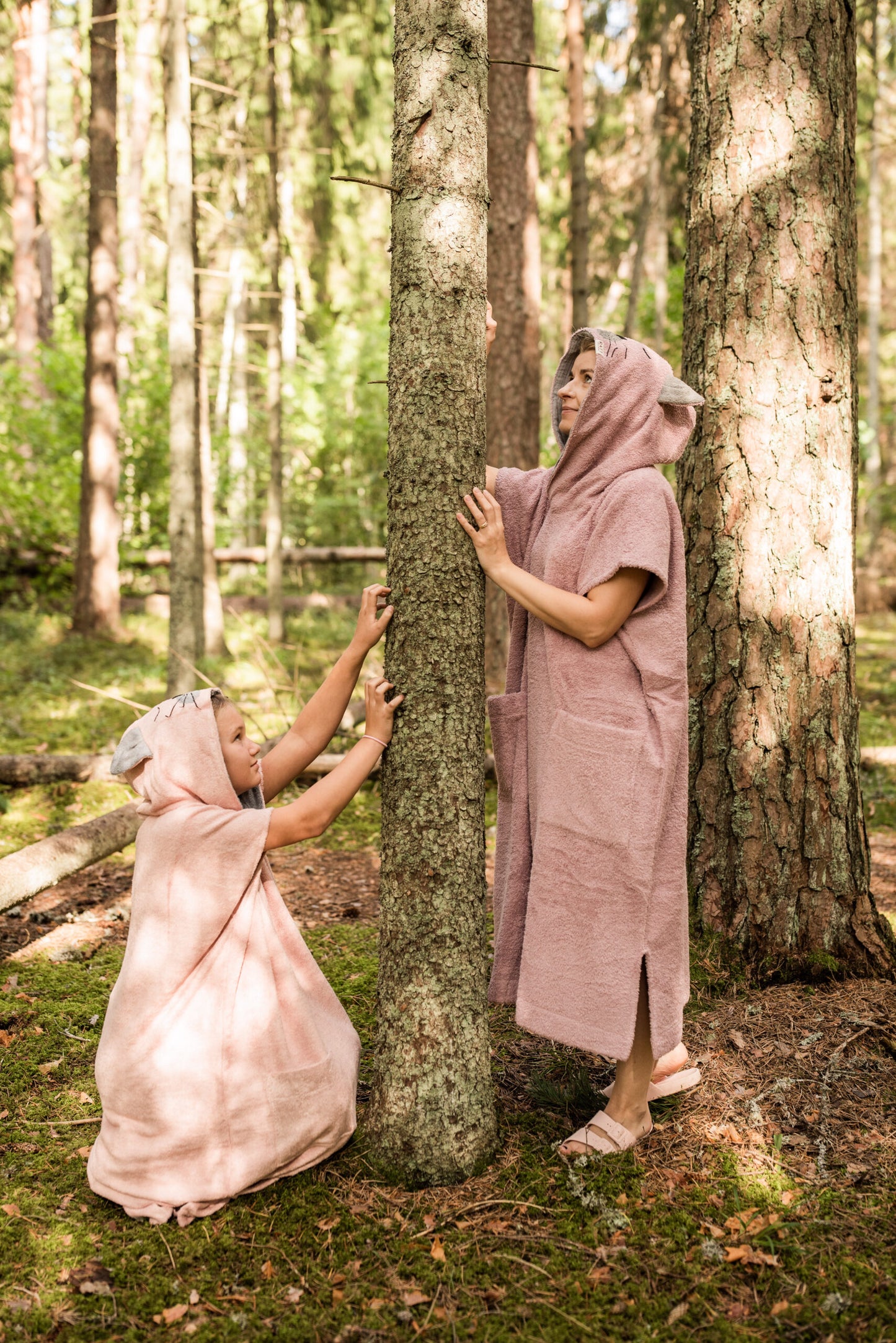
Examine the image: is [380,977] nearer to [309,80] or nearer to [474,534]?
[474,534]

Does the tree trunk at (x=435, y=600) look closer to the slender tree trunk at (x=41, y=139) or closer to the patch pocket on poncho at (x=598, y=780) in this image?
the patch pocket on poncho at (x=598, y=780)

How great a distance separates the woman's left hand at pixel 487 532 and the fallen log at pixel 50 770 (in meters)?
4.57

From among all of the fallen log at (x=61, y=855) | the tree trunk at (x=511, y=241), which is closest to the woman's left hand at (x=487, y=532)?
the fallen log at (x=61, y=855)

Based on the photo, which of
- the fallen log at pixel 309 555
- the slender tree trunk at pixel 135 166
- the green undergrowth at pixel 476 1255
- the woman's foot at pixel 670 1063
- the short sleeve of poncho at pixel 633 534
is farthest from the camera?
the slender tree trunk at pixel 135 166

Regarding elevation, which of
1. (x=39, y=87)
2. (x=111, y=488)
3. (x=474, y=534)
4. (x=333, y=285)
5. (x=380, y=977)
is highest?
(x=39, y=87)

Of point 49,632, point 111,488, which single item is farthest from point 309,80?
point 49,632

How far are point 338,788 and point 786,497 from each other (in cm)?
198

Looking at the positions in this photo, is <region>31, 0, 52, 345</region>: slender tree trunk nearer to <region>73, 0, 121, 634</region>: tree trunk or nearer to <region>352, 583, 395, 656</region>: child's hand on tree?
<region>73, 0, 121, 634</region>: tree trunk

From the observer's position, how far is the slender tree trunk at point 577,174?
884 centimetres

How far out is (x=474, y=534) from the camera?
2564mm

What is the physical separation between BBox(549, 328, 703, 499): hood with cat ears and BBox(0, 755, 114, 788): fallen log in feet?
15.6

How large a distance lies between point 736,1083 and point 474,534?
1.91 metres

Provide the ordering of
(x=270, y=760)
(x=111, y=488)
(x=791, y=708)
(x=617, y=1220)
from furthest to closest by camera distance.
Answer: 1. (x=111, y=488)
2. (x=791, y=708)
3. (x=270, y=760)
4. (x=617, y=1220)

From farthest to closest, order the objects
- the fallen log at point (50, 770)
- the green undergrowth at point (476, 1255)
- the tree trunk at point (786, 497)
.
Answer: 1. the fallen log at point (50, 770)
2. the tree trunk at point (786, 497)
3. the green undergrowth at point (476, 1255)
